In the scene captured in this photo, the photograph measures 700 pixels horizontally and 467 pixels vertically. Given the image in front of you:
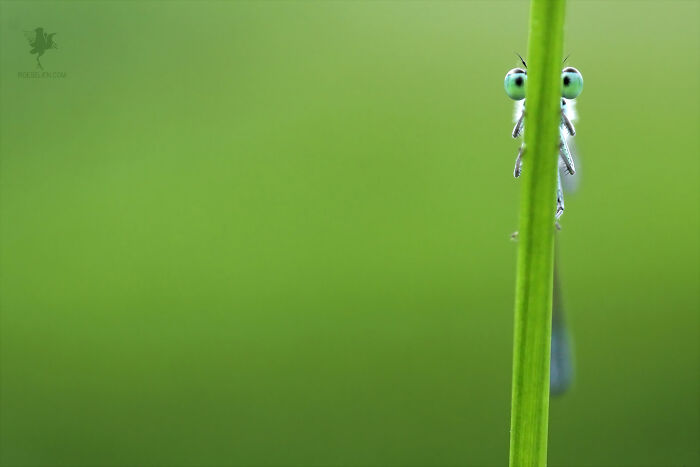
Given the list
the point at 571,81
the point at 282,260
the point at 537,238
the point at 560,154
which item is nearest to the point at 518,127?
the point at 560,154

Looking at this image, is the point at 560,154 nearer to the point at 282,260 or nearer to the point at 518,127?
the point at 518,127

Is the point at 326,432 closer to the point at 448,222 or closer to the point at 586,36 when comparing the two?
the point at 448,222

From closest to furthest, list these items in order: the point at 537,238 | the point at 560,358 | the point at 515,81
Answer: the point at 537,238, the point at 515,81, the point at 560,358

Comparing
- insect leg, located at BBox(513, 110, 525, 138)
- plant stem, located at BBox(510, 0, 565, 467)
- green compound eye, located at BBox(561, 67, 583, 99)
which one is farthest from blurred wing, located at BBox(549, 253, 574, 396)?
plant stem, located at BBox(510, 0, 565, 467)

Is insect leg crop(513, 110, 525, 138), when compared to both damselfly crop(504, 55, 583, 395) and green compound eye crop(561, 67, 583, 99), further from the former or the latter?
green compound eye crop(561, 67, 583, 99)

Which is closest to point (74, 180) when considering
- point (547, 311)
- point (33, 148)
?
point (33, 148)
